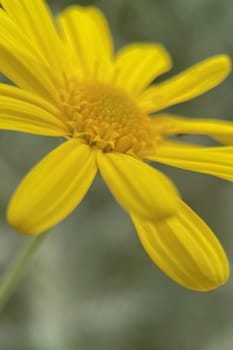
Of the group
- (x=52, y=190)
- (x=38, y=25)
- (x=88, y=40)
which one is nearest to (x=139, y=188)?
(x=52, y=190)

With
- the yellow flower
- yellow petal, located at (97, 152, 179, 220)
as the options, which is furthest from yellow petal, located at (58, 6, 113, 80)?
yellow petal, located at (97, 152, 179, 220)

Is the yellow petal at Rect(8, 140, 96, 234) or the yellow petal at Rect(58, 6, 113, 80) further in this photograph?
the yellow petal at Rect(58, 6, 113, 80)

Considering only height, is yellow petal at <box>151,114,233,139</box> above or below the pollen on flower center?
below

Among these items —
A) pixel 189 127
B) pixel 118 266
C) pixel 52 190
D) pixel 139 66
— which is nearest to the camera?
pixel 52 190

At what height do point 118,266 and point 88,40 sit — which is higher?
point 88,40

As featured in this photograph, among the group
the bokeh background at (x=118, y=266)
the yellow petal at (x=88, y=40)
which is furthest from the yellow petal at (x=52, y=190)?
the bokeh background at (x=118, y=266)

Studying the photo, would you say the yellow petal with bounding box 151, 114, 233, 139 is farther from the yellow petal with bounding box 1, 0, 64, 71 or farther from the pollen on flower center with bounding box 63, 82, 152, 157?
the yellow petal with bounding box 1, 0, 64, 71

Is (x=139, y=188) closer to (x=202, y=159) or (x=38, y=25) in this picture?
(x=202, y=159)

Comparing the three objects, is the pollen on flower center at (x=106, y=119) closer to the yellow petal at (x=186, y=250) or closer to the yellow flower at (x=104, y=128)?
the yellow flower at (x=104, y=128)
